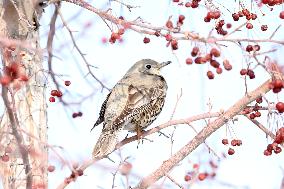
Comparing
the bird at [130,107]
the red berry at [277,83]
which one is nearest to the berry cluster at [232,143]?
the bird at [130,107]

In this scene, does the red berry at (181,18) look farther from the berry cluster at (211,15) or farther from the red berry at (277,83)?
the red berry at (277,83)

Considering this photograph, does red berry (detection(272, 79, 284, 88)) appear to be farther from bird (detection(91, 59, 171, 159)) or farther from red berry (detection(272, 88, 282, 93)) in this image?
bird (detection(91, 59, 171, 159))

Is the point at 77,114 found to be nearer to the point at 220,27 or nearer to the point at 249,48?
the point at 220,27

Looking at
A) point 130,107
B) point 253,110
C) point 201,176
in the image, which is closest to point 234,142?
point 253,110

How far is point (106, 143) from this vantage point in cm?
595

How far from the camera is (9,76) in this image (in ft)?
11.0

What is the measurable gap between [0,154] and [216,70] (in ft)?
6.37

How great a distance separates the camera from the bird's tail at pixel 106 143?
19.1 ft

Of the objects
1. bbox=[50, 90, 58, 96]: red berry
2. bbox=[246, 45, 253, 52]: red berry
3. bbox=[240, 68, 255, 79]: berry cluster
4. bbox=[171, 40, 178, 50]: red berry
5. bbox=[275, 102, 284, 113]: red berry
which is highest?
bbox=[50, 90, 58, 96]: red berry

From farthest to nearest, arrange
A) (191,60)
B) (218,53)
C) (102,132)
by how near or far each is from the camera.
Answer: (102,132) → (191,60) → (218,53)

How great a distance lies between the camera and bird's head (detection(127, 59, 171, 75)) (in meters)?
7.77

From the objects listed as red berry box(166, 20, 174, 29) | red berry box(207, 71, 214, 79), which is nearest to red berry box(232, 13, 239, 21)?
red berry box(207, 71, 214, 79)

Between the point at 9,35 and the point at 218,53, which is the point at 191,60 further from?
the point at 9,35

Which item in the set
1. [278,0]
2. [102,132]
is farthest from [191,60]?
[102,132]
